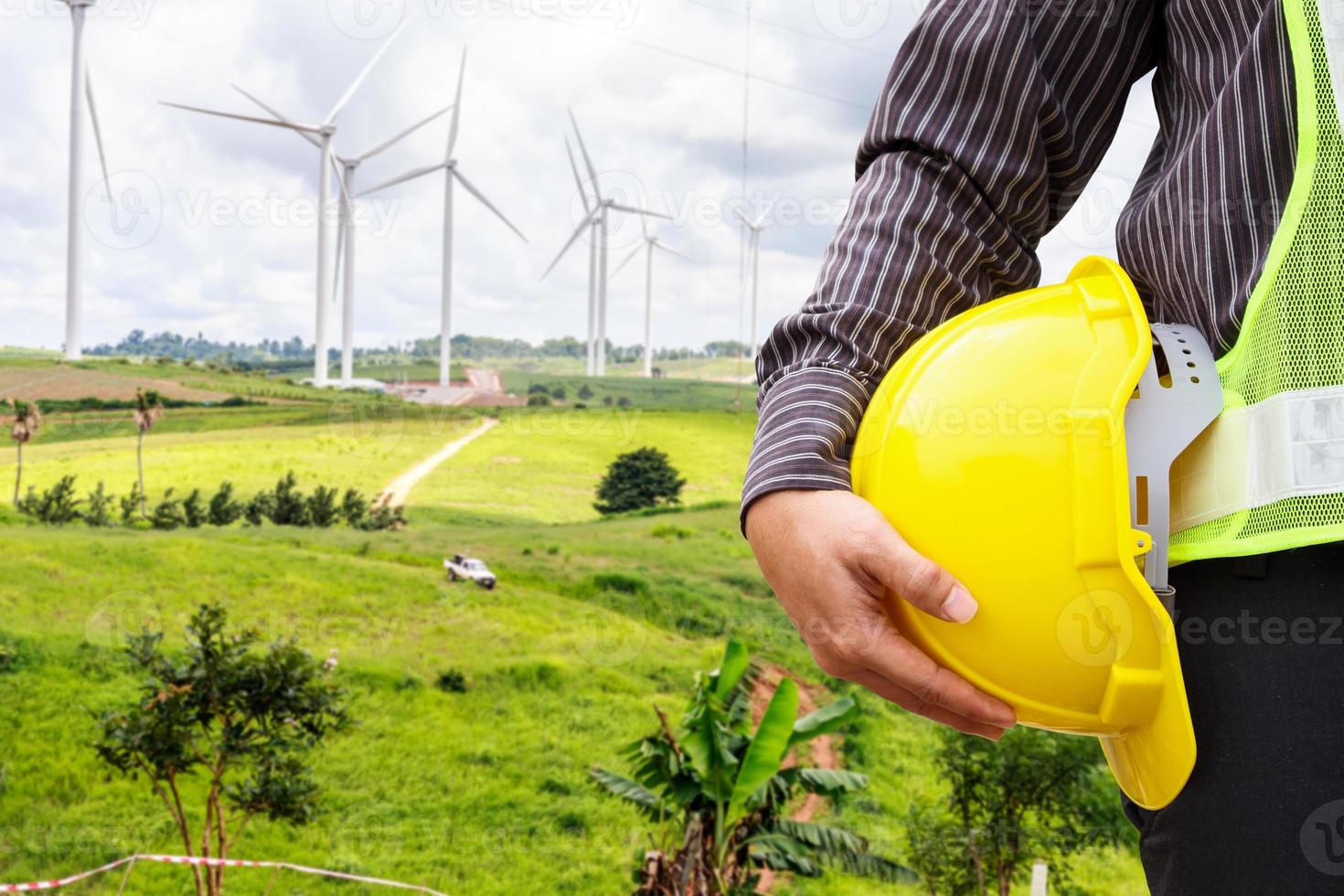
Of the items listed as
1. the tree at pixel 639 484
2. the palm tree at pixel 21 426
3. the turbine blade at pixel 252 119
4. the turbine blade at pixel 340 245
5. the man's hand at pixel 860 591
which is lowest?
the tree at pixel 639 484

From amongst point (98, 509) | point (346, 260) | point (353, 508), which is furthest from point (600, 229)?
point (98, 509)

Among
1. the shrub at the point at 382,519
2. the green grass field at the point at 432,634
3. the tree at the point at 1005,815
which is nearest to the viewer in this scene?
the tree at the point at 1005,815

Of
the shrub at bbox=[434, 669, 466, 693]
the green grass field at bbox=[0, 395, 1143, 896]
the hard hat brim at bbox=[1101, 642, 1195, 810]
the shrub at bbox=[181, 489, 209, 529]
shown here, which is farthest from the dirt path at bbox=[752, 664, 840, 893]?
the hard hat brim at bbox=[1101, 642, 1195, 810]

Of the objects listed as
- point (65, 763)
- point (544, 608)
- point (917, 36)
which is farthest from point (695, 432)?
point (917, 36)

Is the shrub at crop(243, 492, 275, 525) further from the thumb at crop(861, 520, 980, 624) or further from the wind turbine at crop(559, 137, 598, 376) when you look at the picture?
the thumb at crop(861, 520, 980, 624)

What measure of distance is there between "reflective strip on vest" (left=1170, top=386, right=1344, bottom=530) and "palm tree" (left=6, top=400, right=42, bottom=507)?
6.76 metres

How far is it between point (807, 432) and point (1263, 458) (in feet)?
0.87

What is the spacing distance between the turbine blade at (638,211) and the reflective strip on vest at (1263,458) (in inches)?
304

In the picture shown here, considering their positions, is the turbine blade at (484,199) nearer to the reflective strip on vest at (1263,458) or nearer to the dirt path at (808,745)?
the dirt path at (808,745)

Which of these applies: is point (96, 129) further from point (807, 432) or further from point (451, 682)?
point (807, 432)

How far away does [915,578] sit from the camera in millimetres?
598

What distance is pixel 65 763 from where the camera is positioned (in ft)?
18.6

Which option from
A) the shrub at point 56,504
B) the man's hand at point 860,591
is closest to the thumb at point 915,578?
the man's hand at point 860,591

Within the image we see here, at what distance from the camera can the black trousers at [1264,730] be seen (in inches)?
19.6
